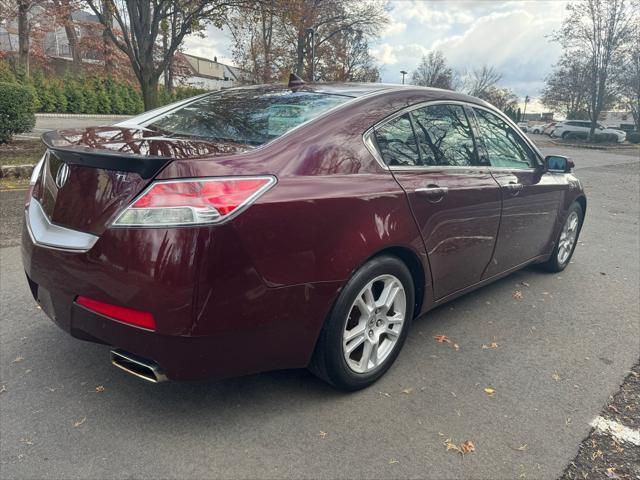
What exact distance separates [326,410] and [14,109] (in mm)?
9279

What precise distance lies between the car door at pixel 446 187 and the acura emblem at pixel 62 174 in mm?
1541

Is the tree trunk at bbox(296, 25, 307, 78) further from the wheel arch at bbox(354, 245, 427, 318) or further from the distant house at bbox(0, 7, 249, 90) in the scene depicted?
the wheel arch at bbox(354, 245, 427, 318)

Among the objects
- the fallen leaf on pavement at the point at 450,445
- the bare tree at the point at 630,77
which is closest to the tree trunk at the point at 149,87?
the fallen leaf on pavement at the point at 450,445

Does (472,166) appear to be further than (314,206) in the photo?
Yes

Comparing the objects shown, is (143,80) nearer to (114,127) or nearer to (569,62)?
(114,127)

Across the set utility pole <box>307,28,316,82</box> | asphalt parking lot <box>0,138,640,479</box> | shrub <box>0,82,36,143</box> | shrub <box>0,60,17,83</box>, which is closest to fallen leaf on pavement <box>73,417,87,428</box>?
asphalt parking lot <box>0,138,640,479</box>

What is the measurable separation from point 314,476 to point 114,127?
2108mm

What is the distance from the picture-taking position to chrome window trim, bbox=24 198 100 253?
2024 mm

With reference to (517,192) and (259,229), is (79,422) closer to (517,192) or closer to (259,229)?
(259,229)

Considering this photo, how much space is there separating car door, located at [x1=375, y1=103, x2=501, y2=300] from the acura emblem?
1541 millimetres

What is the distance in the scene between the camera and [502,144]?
3678 mm

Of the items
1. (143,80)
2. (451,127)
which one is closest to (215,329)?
(451,127)

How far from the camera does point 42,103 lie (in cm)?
2477

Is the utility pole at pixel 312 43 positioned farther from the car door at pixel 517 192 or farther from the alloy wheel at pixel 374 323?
the alloy wheel at pixel 374 323
